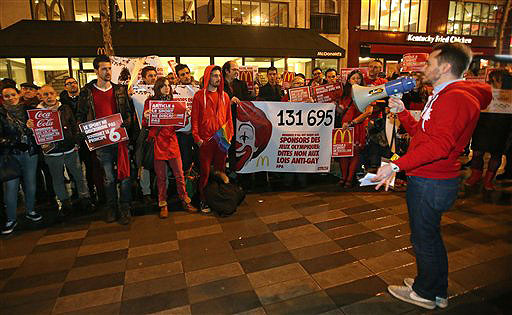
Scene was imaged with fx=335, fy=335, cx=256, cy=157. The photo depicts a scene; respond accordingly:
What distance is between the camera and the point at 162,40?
14102 millimetres

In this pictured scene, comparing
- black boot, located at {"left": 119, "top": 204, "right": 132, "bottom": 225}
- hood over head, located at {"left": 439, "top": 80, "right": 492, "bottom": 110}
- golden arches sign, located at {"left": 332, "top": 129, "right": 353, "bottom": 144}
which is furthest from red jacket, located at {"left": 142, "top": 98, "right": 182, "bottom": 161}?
hood over head, located at {"left": 439, "top": 80, "right": 492, "bottom": 110}

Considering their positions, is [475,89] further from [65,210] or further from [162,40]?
[162,40]

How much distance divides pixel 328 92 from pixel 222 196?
117 inches

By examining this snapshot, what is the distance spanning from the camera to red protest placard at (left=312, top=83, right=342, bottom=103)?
6.38 meters

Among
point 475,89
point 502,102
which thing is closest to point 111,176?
point 475,89

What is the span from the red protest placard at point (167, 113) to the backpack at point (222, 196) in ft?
3.30

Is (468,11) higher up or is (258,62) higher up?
(468,11)

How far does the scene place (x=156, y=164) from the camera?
5105 mm

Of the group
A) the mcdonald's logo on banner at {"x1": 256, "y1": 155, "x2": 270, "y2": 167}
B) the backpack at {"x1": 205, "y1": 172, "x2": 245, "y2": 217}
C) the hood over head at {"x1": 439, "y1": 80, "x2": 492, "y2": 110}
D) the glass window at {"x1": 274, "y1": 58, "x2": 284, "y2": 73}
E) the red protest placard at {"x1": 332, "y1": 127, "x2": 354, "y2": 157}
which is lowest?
the backpack at {"x1": 205, "y1": 172, "x2": 245, "y2": 217}

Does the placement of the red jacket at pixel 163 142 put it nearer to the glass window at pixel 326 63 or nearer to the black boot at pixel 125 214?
the black boot at pixel 125 214

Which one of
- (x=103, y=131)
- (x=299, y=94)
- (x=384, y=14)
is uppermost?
(x=384, y=14)

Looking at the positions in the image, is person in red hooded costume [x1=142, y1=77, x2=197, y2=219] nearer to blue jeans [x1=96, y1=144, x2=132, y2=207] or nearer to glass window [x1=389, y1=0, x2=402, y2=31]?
blue jeans [x1=96, y1=144, x2=132, y2=207]

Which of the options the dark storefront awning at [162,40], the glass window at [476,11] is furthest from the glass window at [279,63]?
the glass window at [476,11]

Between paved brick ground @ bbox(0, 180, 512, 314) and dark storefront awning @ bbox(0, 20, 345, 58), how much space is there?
33.5ft
